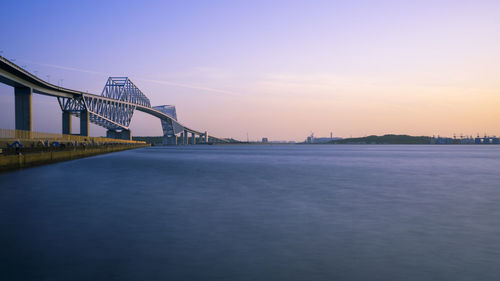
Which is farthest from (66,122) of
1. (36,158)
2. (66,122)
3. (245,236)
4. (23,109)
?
(245,236)

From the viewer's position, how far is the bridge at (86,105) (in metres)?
38.9

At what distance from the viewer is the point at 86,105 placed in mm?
68438

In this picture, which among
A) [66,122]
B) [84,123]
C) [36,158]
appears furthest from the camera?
[84,123]

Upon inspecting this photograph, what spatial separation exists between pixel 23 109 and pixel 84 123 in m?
28.0

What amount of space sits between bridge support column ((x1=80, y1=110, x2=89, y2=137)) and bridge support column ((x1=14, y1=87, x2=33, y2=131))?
26.0 meters

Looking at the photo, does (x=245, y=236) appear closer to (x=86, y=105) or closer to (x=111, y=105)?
(x=86, y=105)

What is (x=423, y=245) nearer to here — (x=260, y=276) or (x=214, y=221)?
(x=260, y=276)

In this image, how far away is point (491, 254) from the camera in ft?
21.4

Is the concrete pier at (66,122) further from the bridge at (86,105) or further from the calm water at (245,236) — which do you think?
the calm water at (245,236)

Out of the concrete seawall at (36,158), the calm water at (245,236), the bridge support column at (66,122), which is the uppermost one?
the bridge support column at (66,122)

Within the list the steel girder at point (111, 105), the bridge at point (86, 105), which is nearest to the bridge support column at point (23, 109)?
the bridge at point (86, 105)

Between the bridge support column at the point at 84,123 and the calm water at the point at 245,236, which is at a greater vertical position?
the bridge support column at the point at 84,123

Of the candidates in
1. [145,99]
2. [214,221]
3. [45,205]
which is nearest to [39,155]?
[45,205]

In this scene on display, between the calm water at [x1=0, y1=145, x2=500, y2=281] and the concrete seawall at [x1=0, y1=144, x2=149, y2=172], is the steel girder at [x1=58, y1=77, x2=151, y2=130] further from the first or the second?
the calm water at [x1=0, y1=145, x2=500, y2=281]
